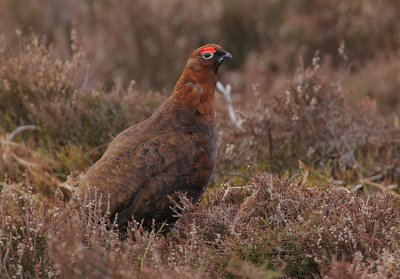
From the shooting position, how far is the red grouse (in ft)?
15.4

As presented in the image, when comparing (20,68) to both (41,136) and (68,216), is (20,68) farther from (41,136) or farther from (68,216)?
(68,216)

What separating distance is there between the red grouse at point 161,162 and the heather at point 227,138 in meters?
0.17

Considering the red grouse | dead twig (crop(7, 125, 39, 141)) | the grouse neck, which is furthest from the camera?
dead twig (crop(7, 125, 39, 141))

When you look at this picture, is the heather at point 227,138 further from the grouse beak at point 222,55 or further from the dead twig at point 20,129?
the grouse beak at point 222,55

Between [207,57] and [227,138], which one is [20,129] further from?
[207,57]

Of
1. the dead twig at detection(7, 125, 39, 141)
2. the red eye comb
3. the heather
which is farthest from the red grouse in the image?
the dead twig at detection(7, 125, 39, 141)

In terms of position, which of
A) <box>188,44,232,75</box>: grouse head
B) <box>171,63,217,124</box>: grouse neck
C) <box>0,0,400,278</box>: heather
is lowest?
<box>0,0,400,278</box>: heather

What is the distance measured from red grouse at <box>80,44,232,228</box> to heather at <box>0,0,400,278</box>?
0.17 meters

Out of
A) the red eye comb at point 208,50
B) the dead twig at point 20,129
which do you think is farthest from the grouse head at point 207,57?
the dead twig at point 20,129

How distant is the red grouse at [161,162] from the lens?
4684mm

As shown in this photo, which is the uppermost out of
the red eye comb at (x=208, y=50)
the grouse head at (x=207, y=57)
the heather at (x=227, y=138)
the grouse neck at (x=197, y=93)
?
the red eye comb at (x=208, y=50)

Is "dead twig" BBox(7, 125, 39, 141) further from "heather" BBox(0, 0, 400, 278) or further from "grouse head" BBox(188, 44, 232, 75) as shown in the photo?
"grouse head" BBox(188, 44, 232, 75)

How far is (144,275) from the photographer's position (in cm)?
350

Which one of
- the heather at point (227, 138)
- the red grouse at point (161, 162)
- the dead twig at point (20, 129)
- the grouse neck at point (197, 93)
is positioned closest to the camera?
the heather at point (227, 138)
